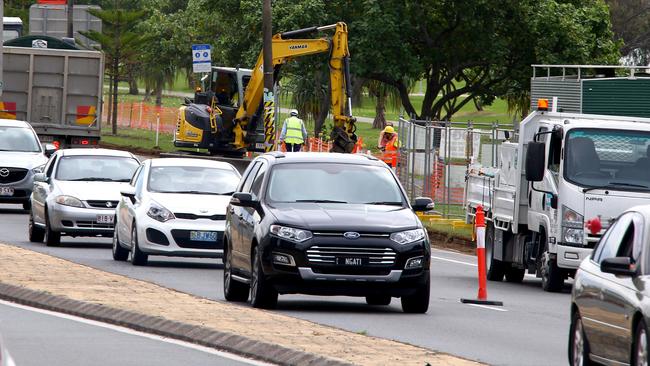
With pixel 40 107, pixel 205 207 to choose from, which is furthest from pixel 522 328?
pixel 40 107

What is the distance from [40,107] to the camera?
4559 cm

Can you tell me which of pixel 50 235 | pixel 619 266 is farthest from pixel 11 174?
pixel 619 266

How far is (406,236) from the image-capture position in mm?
17094

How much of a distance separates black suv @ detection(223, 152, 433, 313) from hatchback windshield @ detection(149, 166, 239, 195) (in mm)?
5979

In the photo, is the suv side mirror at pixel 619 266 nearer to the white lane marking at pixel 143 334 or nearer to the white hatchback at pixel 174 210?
the white lane marking at pixel 143 334

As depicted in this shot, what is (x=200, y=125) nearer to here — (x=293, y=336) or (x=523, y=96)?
(x=523, y=96)

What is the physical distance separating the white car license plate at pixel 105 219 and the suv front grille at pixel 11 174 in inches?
290

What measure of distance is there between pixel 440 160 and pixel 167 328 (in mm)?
23593

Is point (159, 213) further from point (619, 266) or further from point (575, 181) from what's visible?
point (619, 266)

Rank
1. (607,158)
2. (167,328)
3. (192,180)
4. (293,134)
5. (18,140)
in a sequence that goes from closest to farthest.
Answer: (167,328) < (607,158) < (192,180) < (18,140) < (293,134)

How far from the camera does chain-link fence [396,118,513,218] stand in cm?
3519

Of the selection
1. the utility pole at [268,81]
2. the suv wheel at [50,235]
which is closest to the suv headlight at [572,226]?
the suv wheel at [50,235]

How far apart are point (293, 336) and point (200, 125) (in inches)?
1384

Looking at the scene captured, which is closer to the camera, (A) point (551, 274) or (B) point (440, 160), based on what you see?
(A) point (551, 274)
